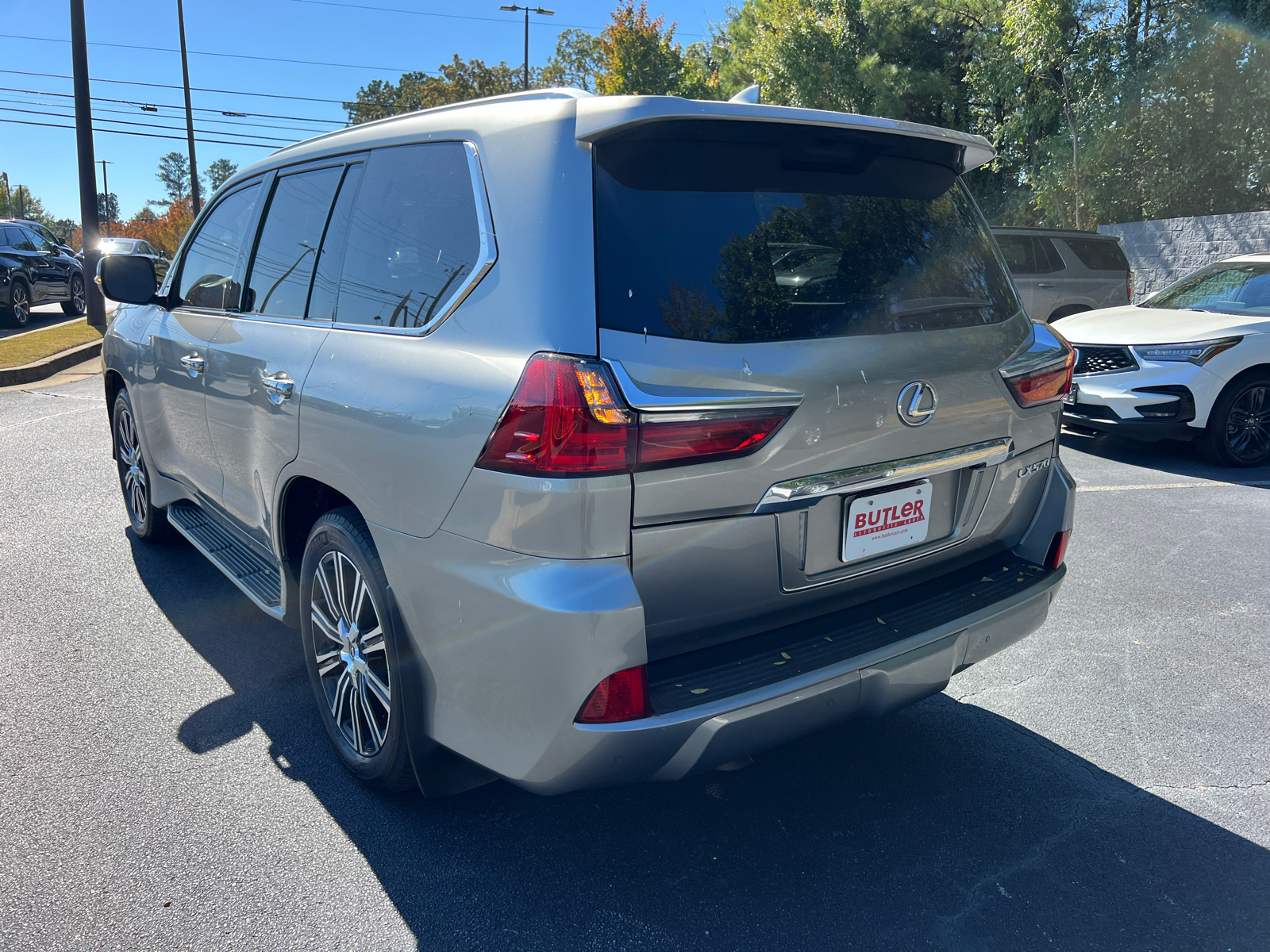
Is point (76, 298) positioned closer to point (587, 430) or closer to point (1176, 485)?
point (1176, 485)

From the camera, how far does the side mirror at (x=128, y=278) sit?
400cm

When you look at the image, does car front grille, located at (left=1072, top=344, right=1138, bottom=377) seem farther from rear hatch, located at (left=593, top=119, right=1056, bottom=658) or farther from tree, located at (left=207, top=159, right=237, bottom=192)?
tree, located at (left=207, top=159, right=237, bottom=192)

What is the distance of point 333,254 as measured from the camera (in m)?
2.85

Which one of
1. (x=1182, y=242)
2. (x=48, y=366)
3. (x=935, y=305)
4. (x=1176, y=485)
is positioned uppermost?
(x=1182, y=242)

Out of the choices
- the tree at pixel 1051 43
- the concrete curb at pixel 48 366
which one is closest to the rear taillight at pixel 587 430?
the concrete curb at pixel 48 366

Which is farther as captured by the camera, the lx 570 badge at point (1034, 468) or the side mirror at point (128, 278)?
the side mirror at point (128, 278)

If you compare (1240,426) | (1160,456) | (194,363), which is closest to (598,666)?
(194,363)

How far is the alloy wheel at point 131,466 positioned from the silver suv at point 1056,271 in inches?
437

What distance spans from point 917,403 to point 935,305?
0.35 m

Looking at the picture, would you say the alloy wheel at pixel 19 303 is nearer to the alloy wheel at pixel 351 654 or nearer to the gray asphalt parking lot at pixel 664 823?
the gray asphalt parking lot at pixel 664 823

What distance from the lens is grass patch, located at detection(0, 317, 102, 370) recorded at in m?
11.8

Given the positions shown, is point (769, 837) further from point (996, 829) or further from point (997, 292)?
point (997, 292)

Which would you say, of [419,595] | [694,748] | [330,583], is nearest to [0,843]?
[330,583]

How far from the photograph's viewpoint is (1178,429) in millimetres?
7055
